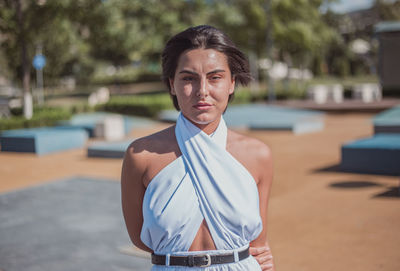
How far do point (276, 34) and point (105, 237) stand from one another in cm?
3515

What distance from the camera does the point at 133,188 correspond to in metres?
2.17

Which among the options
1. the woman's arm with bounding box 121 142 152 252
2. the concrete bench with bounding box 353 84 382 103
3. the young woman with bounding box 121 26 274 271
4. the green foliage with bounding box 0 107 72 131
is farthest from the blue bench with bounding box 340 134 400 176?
the concrete bench with bounding box 353 84 382 103

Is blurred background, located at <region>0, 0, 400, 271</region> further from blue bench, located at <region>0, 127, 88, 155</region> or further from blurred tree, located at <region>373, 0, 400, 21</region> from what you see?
blurred tree, located at <region>373, 0, 400, 21</region>

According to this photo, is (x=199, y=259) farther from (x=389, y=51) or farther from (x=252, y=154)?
(x=389, y=51)

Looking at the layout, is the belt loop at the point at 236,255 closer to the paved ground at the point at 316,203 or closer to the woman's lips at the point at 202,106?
the woman's lips at the point at 202,106

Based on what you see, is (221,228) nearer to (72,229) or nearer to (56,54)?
(72,229)

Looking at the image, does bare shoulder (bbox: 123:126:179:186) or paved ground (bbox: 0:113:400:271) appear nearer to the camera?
bare shoulder (bbox: 123:126:179:186)

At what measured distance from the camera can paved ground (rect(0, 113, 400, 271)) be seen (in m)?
5.70

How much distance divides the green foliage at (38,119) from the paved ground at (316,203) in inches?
195

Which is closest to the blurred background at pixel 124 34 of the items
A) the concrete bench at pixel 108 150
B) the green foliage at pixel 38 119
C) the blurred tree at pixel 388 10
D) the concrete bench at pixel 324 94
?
the green foliage at pixel 38 119

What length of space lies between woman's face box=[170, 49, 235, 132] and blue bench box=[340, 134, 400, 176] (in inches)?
356

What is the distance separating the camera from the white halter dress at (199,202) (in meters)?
2.04

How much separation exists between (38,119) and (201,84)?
20.9 meters

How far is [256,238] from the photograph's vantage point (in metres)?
2.27
